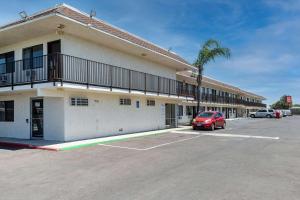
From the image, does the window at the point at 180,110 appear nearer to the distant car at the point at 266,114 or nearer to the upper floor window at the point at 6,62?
the upper floor window at the point at 6,62

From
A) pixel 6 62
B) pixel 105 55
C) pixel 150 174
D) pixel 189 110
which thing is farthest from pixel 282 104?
pixel 150 174

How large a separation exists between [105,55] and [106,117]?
3.91 meters

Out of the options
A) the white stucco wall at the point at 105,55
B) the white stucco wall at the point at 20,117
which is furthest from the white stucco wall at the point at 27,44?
the white stucco wall at the point at 20,117

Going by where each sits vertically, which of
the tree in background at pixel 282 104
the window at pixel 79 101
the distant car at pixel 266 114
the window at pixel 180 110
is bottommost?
the distant car at pixel 266 114

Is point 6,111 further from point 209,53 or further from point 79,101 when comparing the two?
point 209,53

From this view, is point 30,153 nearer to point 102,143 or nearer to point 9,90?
point 102,143

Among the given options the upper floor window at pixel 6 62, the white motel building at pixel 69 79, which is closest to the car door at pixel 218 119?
the white motel building at pixel 69 79

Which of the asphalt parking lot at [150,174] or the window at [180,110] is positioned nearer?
the asphalt parking lot at [150,174]

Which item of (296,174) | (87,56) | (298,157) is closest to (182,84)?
(87,56)

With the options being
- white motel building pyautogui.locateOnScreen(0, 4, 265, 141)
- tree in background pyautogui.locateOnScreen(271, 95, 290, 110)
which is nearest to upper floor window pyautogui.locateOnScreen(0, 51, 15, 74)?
white motel building pyautogui.locateOnScreen(0, 4, 265, 141)

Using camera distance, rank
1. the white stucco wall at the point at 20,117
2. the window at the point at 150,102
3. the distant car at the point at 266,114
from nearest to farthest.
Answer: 1. the white stucco wall at the point at 20,117
2. the window at the point at 150,102
3. the distant car at the point at 266,114

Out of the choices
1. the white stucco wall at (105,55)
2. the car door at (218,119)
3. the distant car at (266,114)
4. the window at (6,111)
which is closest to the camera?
the white stucco wall at (105,55)

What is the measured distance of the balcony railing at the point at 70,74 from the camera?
14267 millimetres

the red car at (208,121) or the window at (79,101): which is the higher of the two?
the window at (79,101)
